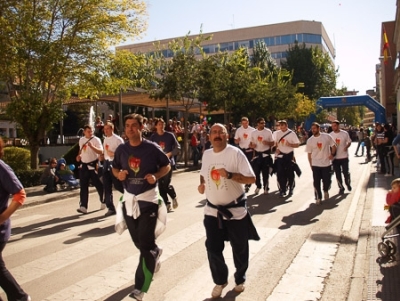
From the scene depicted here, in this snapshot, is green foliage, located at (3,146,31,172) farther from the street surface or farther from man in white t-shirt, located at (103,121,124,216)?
man in white t-shirt, located at (103,121,124,216)

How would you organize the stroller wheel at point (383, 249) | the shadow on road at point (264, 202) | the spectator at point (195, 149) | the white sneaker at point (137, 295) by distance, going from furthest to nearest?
the spectator at point (195, 149) < the shadow on road at point (264, 202) < the stroller wheel at point (383, 249) < the white sneaker at point (137, 295)

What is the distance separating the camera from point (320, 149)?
10.6m

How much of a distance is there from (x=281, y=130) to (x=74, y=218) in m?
5.49

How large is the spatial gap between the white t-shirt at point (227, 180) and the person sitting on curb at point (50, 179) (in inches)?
379

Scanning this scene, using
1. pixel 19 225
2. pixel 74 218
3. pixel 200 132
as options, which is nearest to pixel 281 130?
pixel 74 218

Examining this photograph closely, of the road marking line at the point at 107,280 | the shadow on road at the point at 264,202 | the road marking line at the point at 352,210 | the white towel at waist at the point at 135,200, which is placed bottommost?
the road marking line at the point at 352,210

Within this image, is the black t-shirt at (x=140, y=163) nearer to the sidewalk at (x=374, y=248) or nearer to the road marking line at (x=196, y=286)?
the road marking line at (x=196, y=286)

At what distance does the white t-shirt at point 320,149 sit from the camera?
34.8 ft

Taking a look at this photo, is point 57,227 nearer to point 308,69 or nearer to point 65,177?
point 65,177

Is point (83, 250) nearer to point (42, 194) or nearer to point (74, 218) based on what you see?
point (74, 218)

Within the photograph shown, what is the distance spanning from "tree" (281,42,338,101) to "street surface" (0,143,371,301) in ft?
181

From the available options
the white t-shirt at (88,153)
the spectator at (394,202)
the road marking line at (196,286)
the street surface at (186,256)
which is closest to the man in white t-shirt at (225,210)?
the road marking line at (196,286)

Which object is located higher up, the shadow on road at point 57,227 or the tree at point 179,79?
the tree at point 179,79

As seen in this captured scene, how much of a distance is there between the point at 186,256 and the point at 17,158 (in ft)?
37.4
